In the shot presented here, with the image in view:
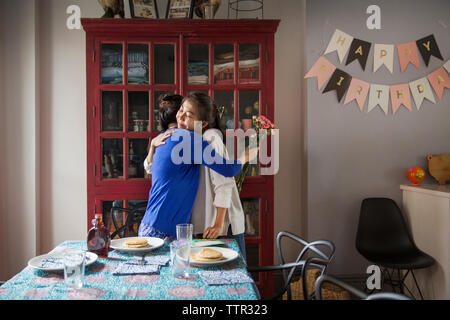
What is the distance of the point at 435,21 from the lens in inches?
112

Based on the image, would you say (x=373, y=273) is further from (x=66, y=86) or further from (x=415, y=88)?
(x=66, y=86)

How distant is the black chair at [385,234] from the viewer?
2566 mm

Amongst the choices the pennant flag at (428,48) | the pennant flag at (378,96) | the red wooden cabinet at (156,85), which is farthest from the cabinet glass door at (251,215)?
the pennant flag at (428,48)

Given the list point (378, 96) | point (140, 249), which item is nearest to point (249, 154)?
point (378, 96)

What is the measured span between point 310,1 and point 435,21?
1041 millimetres

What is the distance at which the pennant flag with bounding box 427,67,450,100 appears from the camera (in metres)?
2.83

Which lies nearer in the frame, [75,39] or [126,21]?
[126,21]

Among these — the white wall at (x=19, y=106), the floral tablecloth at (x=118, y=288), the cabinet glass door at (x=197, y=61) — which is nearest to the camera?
the floral tablecloth at (x=118, y=288)

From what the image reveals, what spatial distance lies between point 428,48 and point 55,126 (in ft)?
10.2

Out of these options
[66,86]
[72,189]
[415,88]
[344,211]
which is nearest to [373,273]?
[344,211]

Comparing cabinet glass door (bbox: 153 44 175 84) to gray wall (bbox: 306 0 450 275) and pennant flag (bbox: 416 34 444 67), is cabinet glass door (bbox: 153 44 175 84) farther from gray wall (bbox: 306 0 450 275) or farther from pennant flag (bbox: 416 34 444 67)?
pennant flag (bbox: 416 34 444 67)

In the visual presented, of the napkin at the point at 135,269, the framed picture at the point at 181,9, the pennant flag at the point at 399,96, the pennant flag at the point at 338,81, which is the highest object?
the framed picture at the point at 181,9

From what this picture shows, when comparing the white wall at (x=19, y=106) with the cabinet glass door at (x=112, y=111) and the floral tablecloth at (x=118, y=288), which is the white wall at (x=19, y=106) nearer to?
the cabinet glass door at (x=112, y=111)

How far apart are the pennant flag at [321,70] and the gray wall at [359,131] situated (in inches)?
1.7
